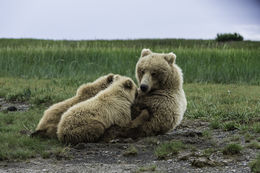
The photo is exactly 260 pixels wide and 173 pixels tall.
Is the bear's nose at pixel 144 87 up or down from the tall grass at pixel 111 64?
up

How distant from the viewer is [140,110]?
7.82 meters

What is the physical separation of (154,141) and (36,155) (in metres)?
1.90

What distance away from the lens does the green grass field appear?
8.34 metres

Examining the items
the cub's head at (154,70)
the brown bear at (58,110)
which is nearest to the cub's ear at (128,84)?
the cub's head at (154,70)

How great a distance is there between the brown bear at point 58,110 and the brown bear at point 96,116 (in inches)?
16.1

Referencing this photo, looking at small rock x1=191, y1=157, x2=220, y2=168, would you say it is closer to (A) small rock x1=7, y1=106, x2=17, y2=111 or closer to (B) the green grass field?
(B) the green grass field

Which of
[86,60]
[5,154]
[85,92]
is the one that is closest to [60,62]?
[86,60]

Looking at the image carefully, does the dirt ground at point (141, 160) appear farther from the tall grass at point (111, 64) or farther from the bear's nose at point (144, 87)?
the tall grass at point (111, 64)

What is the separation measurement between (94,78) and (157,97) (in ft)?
29.4

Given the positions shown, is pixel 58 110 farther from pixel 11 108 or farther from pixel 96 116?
pixel 11 108

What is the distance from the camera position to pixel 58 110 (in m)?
7.73

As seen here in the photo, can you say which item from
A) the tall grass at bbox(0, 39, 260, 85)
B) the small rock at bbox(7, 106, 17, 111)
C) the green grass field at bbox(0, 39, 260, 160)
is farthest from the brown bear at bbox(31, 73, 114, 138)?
the tall grass at bbox(0, 39, 260, 85)

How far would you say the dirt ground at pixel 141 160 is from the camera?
20.0 ft

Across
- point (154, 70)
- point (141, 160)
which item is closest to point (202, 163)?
point (141, 160)
